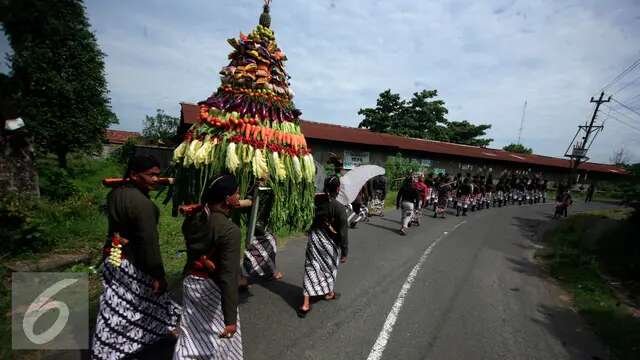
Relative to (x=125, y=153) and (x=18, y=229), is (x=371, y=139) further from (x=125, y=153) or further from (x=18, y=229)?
(x=18, y=229)

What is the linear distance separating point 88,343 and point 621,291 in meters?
9.57

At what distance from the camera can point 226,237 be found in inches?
102

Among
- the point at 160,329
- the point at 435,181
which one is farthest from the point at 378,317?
the point at 435,181

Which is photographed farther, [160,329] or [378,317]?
[378,317]

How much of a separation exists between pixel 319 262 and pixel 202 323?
2189 mm

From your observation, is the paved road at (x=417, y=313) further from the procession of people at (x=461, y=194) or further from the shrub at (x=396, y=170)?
the shrub at (x=396, y=170)

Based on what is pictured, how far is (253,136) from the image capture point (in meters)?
3.58

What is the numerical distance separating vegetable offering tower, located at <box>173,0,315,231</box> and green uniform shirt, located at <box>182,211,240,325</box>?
897 millimetres

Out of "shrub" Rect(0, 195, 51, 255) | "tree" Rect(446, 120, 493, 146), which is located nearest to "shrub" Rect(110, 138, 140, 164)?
"shrub" Rect(0, 195, 51, 255)

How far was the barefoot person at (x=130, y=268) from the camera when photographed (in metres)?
2.85

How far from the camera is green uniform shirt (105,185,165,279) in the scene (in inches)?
112

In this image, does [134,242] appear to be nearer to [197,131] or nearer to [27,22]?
[197,131]

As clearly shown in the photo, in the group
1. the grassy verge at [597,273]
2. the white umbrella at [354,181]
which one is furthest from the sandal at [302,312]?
the grassy verge at [597,273]

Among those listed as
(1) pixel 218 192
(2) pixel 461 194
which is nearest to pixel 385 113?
(2) pixel 461 194
